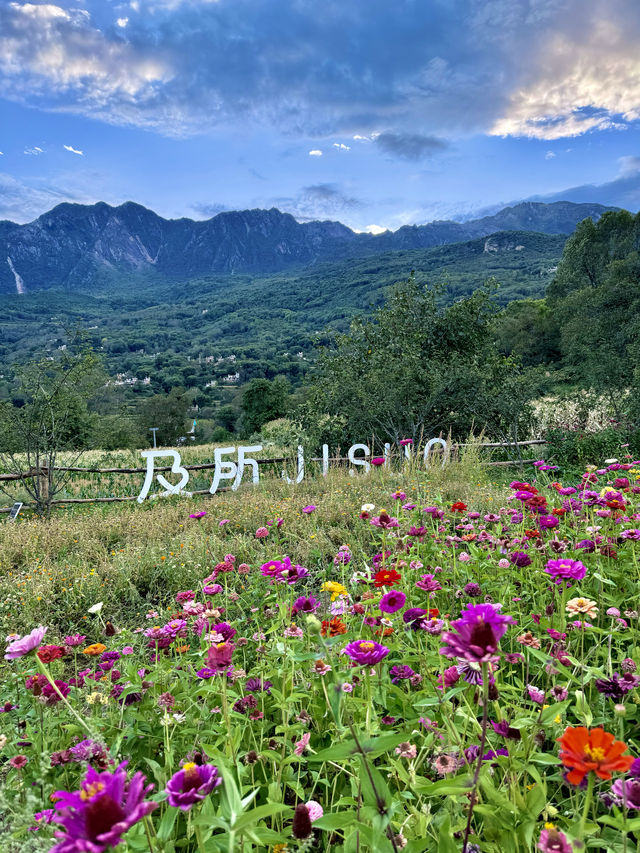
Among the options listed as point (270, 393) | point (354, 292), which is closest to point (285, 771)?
point (270, 393)

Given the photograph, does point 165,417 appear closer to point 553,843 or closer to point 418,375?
→ point 418,375

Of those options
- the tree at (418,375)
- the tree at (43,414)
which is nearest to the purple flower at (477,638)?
the tree at (43,414)

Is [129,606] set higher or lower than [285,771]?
lower

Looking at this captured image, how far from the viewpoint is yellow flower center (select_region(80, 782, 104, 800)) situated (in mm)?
596

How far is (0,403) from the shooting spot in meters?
8.52

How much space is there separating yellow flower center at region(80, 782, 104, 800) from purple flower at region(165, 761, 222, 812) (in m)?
Answer: 0.10

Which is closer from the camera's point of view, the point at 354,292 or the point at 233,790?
the point at 233,790

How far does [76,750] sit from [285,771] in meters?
0.54

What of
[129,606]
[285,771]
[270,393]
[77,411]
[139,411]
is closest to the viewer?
[285,771]

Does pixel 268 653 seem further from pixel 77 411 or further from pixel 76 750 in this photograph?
pixel 77 411

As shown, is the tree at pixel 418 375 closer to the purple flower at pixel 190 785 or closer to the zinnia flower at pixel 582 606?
the zinnia flower at pixel 582 606

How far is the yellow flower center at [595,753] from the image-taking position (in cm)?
64

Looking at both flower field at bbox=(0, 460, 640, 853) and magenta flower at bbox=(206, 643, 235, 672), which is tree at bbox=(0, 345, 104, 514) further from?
magenta flower at bbox=(206, 643, 235, 672)

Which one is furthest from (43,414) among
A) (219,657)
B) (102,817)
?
(102,817)
